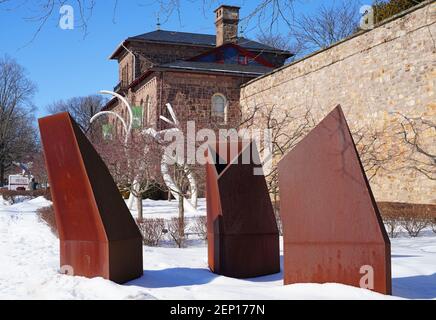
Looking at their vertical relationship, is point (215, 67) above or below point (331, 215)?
above

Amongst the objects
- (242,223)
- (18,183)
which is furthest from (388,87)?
(18,183)

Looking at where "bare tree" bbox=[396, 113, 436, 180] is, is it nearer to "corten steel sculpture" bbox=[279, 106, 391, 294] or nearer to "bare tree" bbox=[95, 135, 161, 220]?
"bare tree" bbox=[95, 135, 161, 220]

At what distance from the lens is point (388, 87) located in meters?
17.6

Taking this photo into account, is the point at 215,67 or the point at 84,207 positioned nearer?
the point at 84,207

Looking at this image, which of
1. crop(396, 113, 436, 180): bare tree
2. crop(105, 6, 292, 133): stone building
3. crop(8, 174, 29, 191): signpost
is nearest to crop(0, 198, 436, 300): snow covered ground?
crop(396, 113, 436, 180): bare tree

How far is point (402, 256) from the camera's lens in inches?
333

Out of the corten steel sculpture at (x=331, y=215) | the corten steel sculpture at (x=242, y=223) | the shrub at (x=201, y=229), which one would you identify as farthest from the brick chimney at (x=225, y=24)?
the corten steel sculpture at (x=331, y=215)

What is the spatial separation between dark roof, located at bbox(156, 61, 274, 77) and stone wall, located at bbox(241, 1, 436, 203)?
26.3 ft

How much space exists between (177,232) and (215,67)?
20.3 metres

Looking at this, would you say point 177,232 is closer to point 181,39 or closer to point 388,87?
point 388,87

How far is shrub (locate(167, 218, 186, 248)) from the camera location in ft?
35.2

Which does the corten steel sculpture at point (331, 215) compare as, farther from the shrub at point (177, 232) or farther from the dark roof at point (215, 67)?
the dark roof at point (215, 67)
